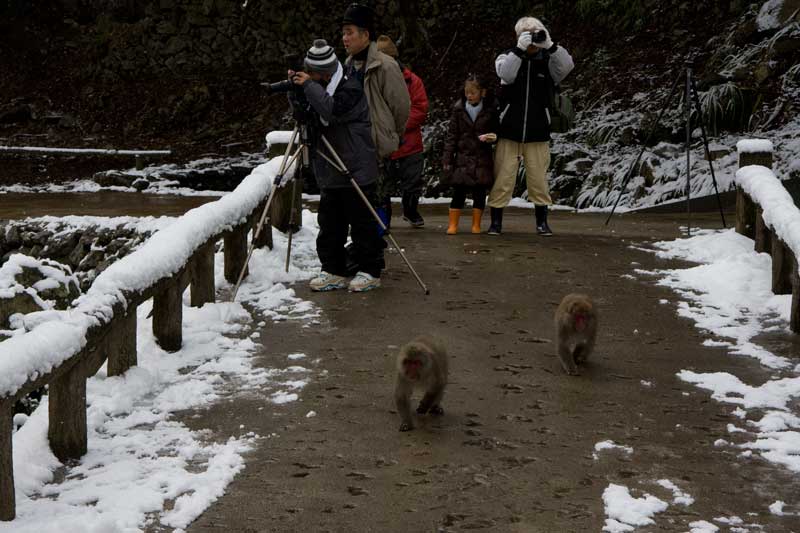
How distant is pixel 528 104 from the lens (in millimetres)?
10758

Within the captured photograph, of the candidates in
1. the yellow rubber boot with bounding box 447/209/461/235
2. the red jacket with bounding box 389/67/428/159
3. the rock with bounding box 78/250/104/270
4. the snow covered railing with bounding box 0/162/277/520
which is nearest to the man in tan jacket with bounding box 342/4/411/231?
the snow covered railing with bounding box 0/162/277/520

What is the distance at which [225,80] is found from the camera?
22.4m

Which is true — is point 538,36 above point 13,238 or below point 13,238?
above

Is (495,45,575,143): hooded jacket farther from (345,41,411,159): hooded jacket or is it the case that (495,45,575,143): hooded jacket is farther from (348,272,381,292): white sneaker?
(348,272,381,292): white sneaker

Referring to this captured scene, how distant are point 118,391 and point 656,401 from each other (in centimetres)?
299

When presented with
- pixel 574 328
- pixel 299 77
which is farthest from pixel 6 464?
pixel 299 77

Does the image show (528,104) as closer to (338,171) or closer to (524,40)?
(524,40)

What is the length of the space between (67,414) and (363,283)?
3.85 m

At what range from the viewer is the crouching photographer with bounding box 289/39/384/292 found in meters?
7.96

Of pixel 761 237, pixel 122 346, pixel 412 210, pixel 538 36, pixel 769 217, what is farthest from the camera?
pixel 412 210

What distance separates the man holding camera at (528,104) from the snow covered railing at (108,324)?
313 centimetres

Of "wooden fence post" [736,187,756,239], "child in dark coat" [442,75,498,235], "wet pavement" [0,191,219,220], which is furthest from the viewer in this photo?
"wet pavement" [0,191,219,220]

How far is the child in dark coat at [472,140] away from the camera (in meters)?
10.9

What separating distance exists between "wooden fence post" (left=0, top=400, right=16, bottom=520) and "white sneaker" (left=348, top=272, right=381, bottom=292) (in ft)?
14.9
